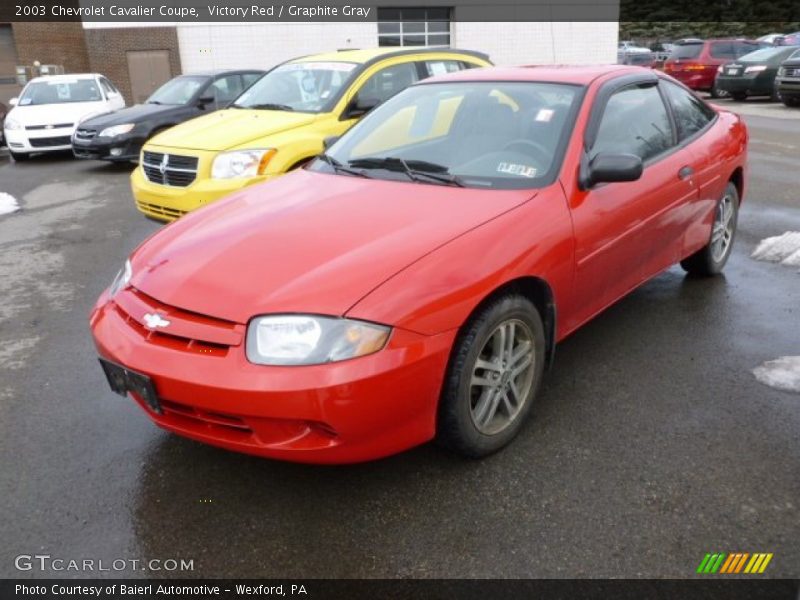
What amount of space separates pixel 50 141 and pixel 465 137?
37.9 feet

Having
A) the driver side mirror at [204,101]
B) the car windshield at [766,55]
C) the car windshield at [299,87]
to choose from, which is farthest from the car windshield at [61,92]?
the car windshield at [766,55]

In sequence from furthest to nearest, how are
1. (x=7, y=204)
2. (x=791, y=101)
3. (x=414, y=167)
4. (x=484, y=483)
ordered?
1. (x=791, y=101)
2. (x=7, y=204)
3. (x=414, y=167)
4. (x=484, y=483)

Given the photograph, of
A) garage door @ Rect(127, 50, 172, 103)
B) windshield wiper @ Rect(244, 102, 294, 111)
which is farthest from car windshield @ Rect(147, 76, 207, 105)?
garage door @ Rect(127, 50, 172, 103)

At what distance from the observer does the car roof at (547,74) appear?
389cm

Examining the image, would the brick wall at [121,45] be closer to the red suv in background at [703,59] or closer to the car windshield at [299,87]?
the red suv in background at [703,59]

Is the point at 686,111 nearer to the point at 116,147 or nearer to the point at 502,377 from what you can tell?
the point at 502,377

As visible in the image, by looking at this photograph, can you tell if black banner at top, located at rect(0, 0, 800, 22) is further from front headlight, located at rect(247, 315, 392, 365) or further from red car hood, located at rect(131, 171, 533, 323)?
front headlight, located at rect(247, 315, 392, 365)

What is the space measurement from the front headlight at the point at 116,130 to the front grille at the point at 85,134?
290mm

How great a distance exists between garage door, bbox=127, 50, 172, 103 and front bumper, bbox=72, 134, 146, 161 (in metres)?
13.2

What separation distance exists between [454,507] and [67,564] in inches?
55.3

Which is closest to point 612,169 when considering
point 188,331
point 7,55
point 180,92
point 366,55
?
point 188,331

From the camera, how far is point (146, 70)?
924 inches

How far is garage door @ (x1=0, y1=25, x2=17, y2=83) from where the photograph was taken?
25.0 meters

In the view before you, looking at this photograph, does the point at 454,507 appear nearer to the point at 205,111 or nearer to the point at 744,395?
the point at 744,395
